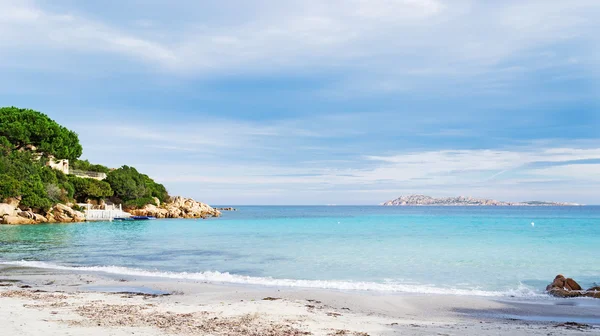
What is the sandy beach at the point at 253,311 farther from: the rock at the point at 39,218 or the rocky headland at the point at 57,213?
the rock at the point at 39,218

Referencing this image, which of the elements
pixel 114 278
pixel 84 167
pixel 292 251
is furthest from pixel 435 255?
pixel 84 167

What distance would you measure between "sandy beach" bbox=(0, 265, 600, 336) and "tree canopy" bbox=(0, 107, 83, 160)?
6205 centimetres

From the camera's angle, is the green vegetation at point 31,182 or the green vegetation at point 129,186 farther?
the green vegetation at point 129,186

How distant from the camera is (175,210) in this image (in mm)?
88938

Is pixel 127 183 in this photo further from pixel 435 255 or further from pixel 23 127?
pixel 435 255

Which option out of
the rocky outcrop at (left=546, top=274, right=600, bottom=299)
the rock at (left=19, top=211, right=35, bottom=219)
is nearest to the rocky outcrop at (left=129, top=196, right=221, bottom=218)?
the rock at (left=19, top=211, right=35, bottom=219)

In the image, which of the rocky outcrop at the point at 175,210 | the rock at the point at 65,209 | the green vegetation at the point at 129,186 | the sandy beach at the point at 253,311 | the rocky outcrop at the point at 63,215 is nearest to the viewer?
the sandy beach at the point at 253,311

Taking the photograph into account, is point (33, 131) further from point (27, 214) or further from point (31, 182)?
point (27, 214)

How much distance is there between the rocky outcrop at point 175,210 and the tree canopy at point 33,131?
59.5 feet

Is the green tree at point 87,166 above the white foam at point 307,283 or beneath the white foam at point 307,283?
above

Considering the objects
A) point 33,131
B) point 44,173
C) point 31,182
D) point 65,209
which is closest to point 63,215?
point 65,209

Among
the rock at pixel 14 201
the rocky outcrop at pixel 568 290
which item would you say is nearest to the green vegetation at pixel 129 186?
the rock at pixel 14 201

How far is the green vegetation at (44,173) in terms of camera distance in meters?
55.3

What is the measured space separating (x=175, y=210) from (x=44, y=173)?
96.2ft
